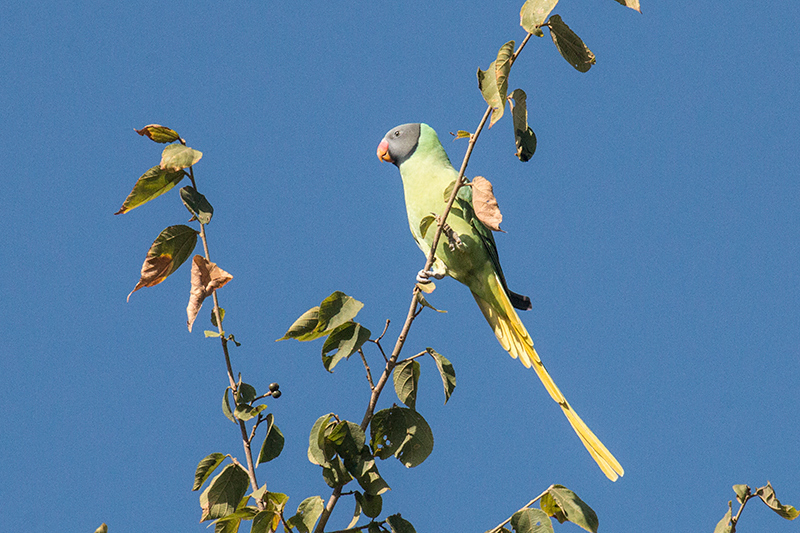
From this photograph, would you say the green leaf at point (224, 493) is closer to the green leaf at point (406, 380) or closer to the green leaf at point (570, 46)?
the green leaf at point (406, 380)

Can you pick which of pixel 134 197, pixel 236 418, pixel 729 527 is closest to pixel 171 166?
pixel 134 197

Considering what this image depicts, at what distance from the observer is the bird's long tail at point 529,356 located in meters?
2.35

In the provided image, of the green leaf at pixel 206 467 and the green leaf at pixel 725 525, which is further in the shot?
the green leaf at pixel 206 467

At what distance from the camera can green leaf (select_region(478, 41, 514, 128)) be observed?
5.35 ft

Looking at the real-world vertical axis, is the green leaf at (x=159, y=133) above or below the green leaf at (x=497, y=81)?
above

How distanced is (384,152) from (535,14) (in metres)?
2.04

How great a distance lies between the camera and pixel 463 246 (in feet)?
9.75

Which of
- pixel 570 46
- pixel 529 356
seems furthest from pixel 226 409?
pixel 529 356

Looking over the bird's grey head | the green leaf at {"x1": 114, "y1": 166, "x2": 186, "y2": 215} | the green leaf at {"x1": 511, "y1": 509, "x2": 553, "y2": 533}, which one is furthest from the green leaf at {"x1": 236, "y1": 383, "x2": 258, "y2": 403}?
the bird's grey head

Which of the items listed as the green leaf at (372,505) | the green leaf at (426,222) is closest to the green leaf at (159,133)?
the green leaf at (426,222)

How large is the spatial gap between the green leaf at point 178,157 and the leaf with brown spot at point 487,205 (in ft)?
2.47

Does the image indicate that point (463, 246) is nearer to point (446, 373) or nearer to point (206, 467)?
point (446, 373)

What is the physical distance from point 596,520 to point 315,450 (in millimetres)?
790

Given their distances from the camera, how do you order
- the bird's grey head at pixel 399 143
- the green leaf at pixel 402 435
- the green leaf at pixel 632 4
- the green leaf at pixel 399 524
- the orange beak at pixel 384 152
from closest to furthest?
the green leaf at pixel 632 4, the green leaf at pixel 399 524, the green leaf at pixel 402 435, the bird's grey head at pixel 399 143, the orange beak at pixel 384 152
